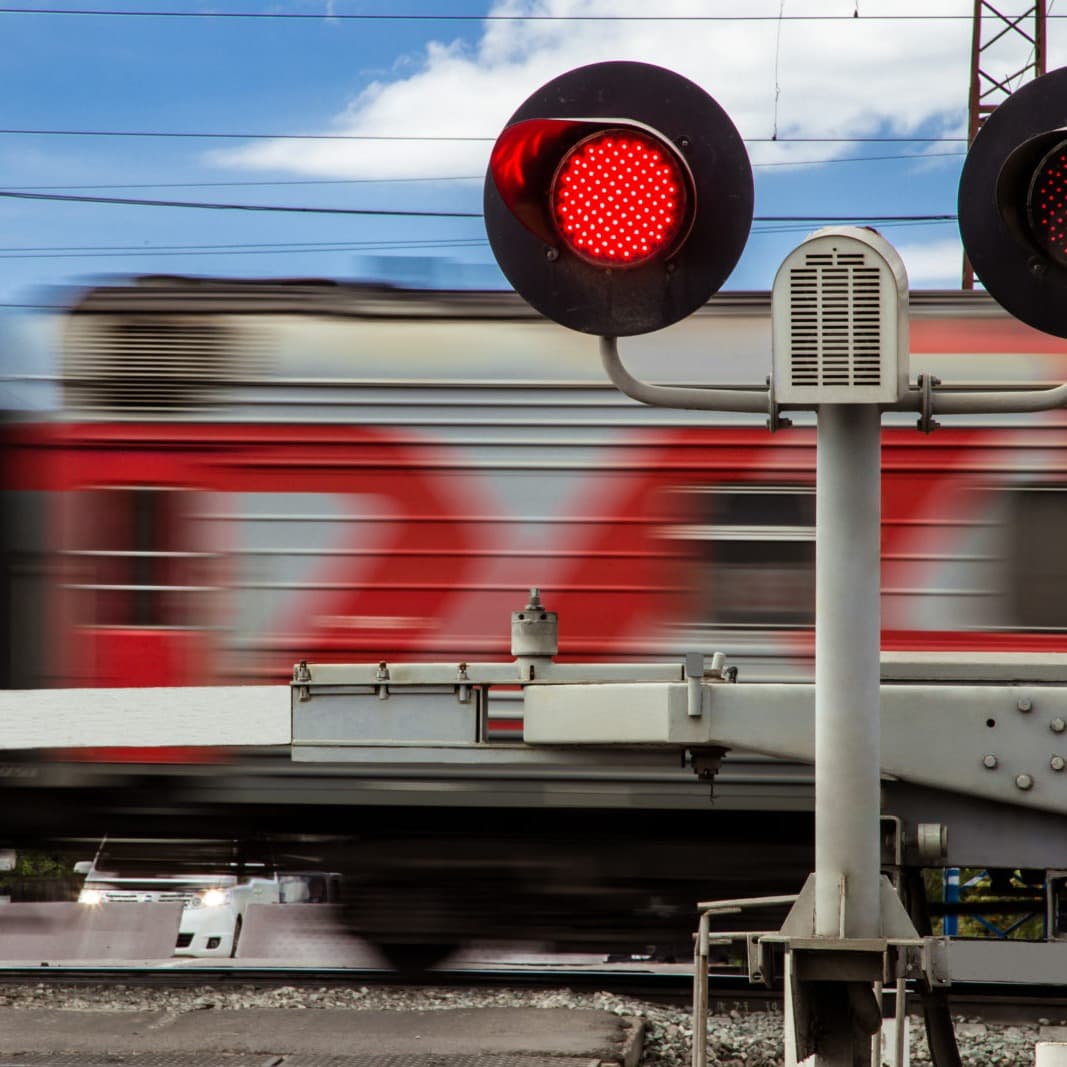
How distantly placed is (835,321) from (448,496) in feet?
18.3

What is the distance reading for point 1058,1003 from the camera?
7.14 meters

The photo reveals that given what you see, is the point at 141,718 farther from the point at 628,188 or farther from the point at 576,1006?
the point at 576,1006

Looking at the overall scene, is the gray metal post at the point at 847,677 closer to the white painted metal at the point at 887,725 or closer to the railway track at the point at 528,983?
the white painted metal at the point at 887,725

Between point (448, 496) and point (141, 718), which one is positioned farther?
point (448, 496)

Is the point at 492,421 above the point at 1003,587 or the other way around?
above

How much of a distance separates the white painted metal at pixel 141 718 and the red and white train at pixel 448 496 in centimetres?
474

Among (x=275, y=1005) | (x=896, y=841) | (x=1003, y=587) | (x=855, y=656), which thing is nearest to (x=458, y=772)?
(x=275, y=1005)

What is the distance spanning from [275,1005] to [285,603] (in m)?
2.06

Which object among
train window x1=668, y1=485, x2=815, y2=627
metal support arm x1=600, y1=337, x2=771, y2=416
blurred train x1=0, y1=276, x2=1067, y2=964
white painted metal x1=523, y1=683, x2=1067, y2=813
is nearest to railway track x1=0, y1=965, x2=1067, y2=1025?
blurred train x1=0, y1=276, x2=1067, y2=964

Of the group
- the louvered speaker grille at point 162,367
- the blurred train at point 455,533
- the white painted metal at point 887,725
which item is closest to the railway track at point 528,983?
the blurred train at point 455,533

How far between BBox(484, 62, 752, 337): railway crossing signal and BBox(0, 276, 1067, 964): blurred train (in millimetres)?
5250

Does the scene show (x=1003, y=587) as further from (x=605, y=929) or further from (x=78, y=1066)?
(x=78, y=1066)

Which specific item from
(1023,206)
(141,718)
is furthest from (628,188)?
(141,718)

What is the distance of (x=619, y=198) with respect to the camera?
211cm
